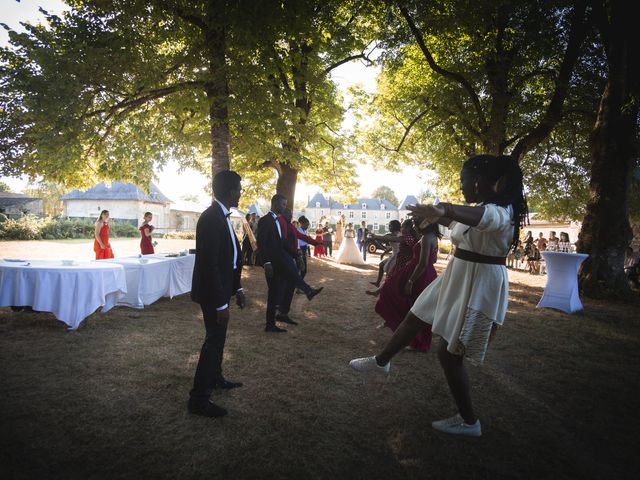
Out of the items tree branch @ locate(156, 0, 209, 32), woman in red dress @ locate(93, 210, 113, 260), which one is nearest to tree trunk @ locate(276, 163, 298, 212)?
tree branch @ locate(156, 0, 209, 32)

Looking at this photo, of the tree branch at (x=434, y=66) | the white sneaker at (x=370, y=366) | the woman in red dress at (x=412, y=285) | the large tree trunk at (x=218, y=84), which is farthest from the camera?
the tree branch at (x=434, y=66)

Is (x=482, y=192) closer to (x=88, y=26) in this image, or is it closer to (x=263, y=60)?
(x=263, y=60)

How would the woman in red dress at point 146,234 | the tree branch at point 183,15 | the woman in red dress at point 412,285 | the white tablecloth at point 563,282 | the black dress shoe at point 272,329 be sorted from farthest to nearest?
the woman in red dress at point 146,234 < the white tablecloth at point 563,282 < the tree branch at point 183,15 < the black dress shoe at point 272,329 < the woman in red dress at point 412,285

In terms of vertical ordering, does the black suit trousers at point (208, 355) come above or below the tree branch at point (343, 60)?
below

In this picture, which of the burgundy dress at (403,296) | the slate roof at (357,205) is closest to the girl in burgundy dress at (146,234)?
the burgundy dress at (403,296)

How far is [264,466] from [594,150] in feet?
41.7

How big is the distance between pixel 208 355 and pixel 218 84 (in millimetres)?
7628

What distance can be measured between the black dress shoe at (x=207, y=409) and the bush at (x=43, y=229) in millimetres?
29425

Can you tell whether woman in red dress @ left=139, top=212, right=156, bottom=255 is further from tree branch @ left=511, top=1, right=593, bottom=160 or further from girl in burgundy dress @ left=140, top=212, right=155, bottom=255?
tree branch @ left=511, top=1, right=593, bottom=160

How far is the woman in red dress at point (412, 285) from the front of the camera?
15.7 ft

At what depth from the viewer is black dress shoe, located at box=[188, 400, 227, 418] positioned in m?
2.94

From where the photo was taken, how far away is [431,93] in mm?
13969

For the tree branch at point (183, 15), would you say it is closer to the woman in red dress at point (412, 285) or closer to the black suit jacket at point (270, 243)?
the black suit jacket at point (270, 243)

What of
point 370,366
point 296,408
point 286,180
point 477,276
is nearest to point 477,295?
point 477,276
